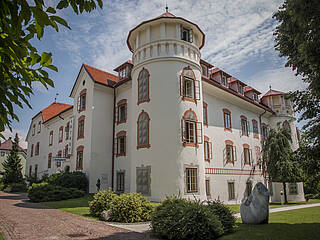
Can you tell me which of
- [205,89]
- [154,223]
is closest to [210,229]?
[154,223]

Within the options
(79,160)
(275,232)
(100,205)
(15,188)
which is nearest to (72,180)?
(79,160)

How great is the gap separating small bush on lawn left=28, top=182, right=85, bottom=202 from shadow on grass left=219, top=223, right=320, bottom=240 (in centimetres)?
1364

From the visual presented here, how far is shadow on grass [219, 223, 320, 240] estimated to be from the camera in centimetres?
808

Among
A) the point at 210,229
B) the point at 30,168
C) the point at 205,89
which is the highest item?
the point at 205,89

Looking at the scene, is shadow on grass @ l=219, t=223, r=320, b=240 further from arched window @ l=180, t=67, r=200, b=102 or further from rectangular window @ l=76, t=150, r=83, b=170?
rectangular window @ l=76, t=150, r=83, b=170

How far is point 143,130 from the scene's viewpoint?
18.8 meters

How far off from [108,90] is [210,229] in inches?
731

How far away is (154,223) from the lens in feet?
29.2

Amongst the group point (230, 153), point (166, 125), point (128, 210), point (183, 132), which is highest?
point (166, 125)

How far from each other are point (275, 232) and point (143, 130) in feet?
38.5

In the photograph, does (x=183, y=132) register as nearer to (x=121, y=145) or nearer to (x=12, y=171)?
(x=121, y=145)

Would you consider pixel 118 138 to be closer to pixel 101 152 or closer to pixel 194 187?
pixel 101 152

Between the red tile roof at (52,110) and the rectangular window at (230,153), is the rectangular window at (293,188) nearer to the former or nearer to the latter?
the rectangular window at (230,153)

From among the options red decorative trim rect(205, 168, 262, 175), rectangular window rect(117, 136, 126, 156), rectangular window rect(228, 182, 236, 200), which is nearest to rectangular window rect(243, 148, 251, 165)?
red decorative trim rect(205, 168, 262, 175)
